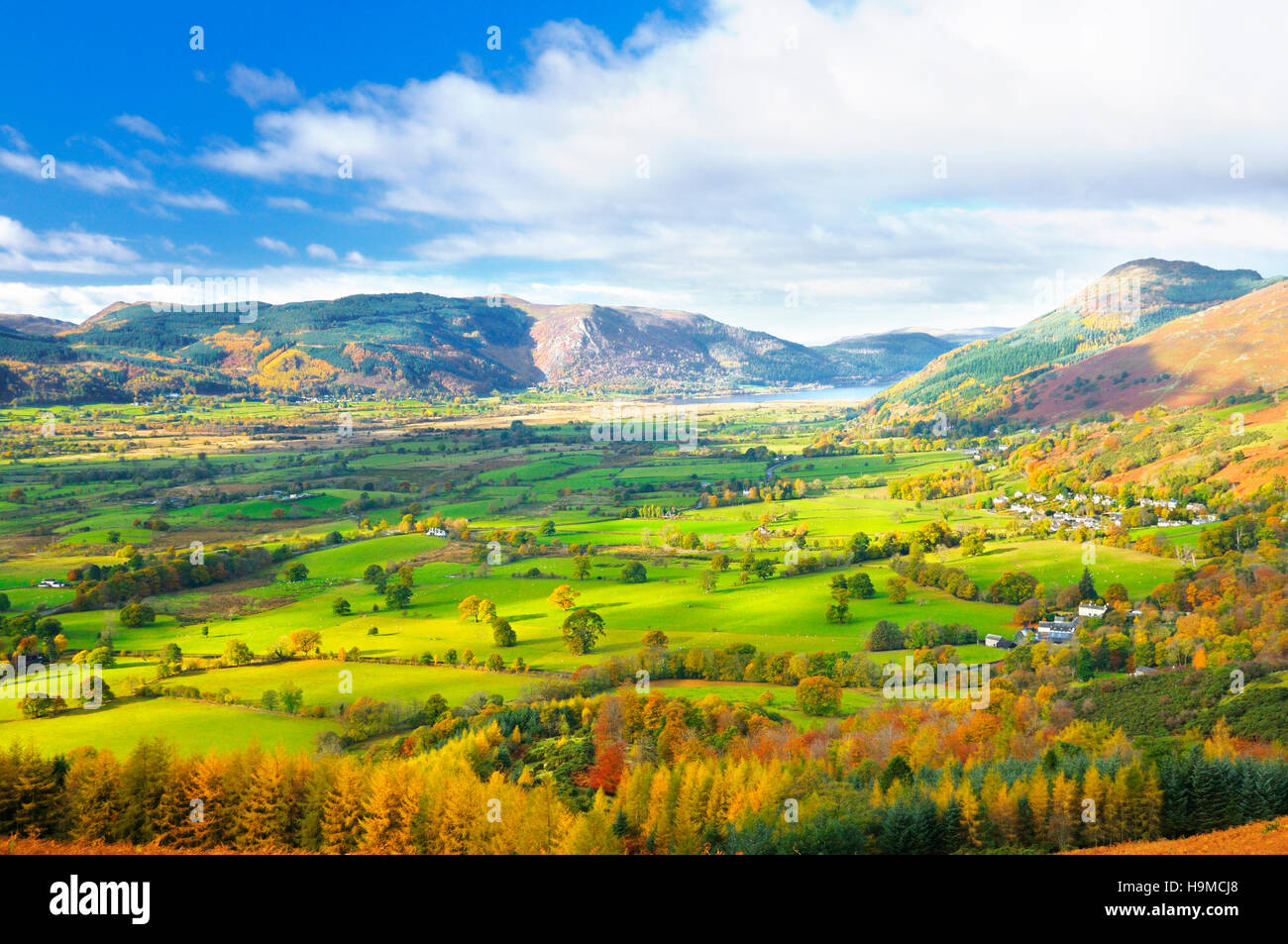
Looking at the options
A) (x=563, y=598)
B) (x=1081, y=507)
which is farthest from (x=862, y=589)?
(x=1081, y=507)

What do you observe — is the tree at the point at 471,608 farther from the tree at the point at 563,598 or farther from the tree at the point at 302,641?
the tree at the point at 302,641

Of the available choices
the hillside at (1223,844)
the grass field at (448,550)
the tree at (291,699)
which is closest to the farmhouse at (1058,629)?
the grass field at (448,550)

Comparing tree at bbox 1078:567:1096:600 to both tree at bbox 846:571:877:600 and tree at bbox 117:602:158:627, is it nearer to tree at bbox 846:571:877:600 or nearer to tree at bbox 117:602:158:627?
tree at bbox 846:571:877:600

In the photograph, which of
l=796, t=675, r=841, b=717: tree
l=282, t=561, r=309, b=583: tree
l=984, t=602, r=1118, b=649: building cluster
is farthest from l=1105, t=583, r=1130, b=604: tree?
l=282, t=561, r=309, b=583: tree

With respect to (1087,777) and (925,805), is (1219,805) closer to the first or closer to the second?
(1087,777)
